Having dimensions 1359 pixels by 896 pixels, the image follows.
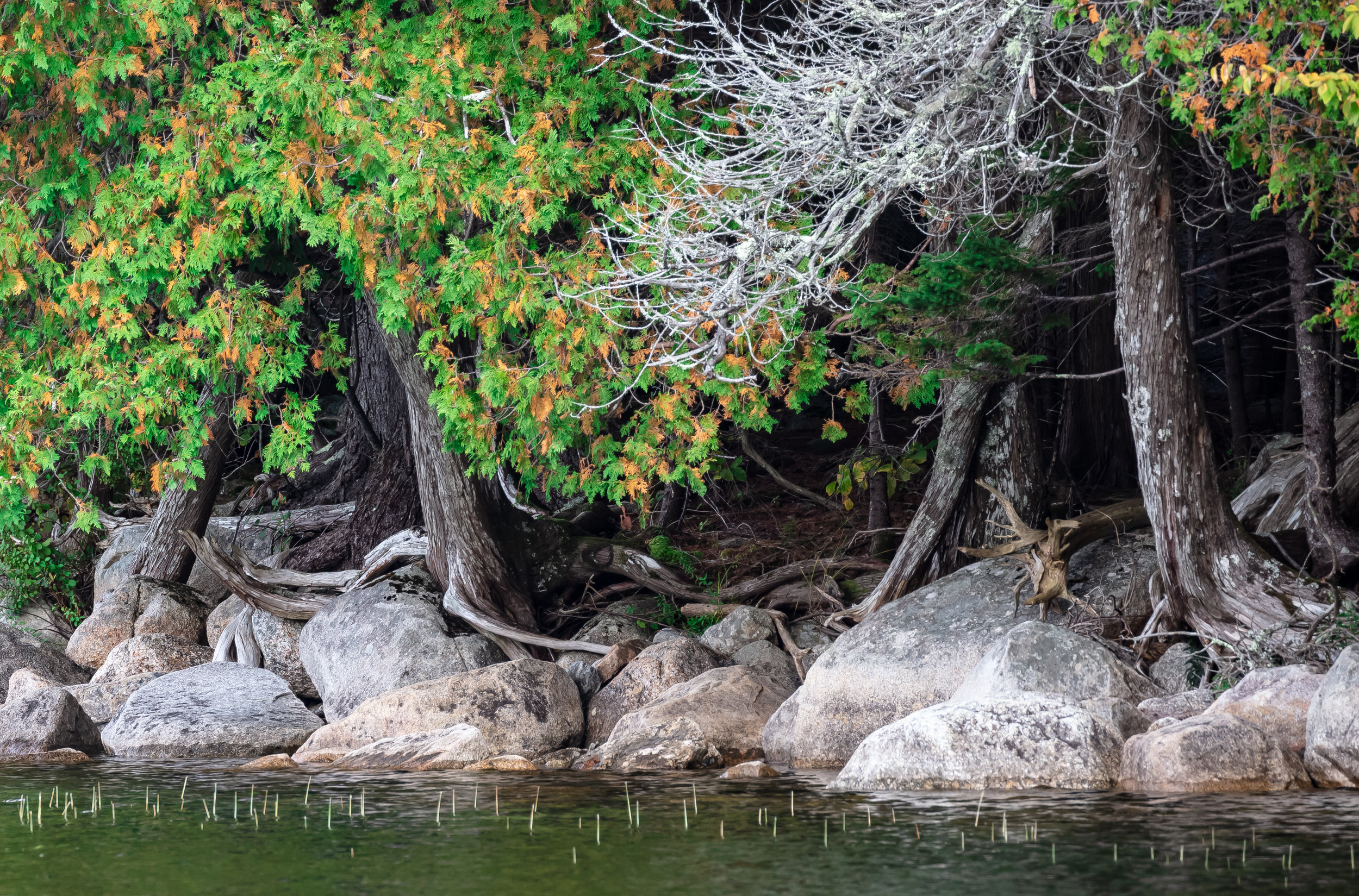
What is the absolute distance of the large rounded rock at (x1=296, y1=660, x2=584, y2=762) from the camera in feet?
37.0

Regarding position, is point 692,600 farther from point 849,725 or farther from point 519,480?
point 849,725

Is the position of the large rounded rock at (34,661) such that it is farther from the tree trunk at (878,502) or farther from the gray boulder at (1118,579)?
the gray boulder at (1118,579)

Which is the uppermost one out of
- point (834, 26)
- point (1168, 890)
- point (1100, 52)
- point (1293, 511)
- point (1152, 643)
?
point (834, 26)

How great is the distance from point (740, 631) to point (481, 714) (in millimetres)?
3006

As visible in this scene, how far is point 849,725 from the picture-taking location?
34.6ft

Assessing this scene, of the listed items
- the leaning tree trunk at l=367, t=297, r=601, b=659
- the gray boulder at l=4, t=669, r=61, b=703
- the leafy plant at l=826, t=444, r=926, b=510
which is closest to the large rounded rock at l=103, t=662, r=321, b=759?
the gray boulder at l=4, t=669, r=61, b=703

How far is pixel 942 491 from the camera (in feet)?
40.7

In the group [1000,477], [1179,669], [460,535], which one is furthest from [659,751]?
[460,535]

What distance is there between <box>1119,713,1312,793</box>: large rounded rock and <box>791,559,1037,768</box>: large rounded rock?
8.44ft

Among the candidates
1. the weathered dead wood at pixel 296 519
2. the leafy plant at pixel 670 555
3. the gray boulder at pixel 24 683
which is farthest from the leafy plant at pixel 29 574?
the leafy plant at pixel 670 555

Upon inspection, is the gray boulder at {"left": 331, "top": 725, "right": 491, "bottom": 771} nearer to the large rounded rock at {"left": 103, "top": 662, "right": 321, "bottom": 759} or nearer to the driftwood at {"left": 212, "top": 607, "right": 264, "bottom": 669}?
the large rounded rock at {"left": 103, "top": 662, "right": 321, "bottom": 759}

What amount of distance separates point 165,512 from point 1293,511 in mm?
12737

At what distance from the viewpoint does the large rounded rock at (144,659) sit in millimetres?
15141

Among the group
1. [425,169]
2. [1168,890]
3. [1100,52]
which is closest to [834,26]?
[425,169]
